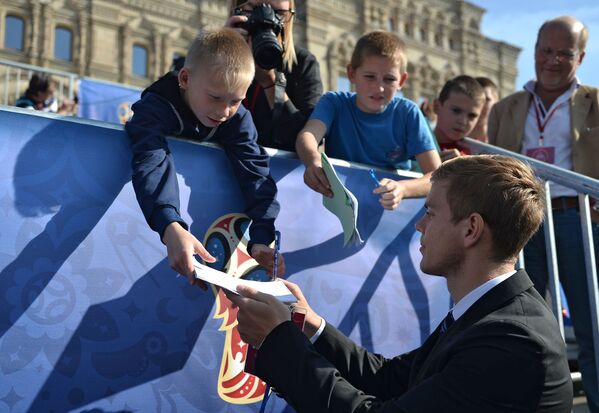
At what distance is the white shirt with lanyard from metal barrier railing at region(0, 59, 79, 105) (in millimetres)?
6906

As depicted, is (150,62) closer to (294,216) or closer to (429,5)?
(429,5)

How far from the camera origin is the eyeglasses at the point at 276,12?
9.48 feet

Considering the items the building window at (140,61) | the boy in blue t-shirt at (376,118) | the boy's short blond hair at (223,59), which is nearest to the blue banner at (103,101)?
the boy in blue t-shirt at (376,118)

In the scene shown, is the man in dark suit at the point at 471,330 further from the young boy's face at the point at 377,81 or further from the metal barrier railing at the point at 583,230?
the metal barrier railing at the point at 583,230

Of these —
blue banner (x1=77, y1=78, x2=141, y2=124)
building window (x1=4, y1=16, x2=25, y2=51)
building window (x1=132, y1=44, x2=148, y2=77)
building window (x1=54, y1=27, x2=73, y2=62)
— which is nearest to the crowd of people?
blue banner (x1=77, y1=78, x2=141, y2=124)

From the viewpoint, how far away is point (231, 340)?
2275 millimetres

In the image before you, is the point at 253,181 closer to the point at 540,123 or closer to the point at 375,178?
the point at 375,178

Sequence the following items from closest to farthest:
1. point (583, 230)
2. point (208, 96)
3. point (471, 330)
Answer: point (471, 330) → point (208, 96) → point (583, 230)

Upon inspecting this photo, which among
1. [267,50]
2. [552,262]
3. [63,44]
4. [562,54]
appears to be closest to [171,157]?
[267,50]

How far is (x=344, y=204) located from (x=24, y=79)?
31.9 ft

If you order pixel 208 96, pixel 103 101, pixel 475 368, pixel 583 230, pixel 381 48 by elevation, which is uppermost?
pixel 103 101

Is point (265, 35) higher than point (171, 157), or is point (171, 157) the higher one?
point (265, 35)

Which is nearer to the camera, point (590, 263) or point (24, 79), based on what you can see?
point (590, 263)

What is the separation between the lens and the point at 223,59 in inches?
86.9
